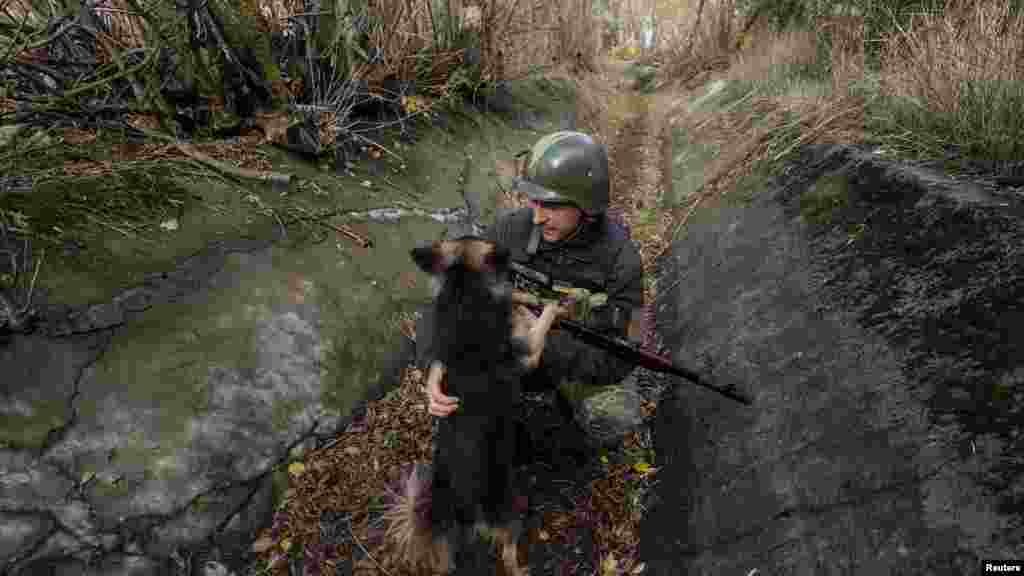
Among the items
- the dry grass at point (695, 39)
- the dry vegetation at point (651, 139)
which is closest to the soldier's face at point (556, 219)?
the dry vegetation at point (651, 139)

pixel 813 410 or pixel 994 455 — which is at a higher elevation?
pixel 994 455

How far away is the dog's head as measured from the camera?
1.92 m

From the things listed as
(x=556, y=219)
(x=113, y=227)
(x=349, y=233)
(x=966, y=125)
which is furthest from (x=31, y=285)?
(x=966, y=125)

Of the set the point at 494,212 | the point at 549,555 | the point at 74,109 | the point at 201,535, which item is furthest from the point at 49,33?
the point at 549,555

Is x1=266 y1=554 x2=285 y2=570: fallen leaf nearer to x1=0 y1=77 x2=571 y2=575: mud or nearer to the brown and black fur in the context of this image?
x1=0 y1=77 x2=571 y2=575: mud

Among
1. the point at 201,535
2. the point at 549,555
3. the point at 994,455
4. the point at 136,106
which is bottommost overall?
the point at 549,555

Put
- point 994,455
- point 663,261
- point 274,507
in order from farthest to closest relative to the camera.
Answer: point 663,261 → point 274,507 → point 994,455

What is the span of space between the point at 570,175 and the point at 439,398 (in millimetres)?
1376

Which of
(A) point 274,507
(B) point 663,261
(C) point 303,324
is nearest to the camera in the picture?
(A) point 274,507

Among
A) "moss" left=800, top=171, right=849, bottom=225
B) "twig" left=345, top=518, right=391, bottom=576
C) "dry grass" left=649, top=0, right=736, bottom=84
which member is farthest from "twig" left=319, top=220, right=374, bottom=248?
"dry grass" left=649, top=0, right=736, bottom=84

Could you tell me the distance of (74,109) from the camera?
2680 mm

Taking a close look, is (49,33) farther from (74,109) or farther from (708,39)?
(708,39)

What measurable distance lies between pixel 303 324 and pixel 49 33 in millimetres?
1942

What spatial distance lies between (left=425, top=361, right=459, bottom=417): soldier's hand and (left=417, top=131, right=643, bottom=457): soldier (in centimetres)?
38
